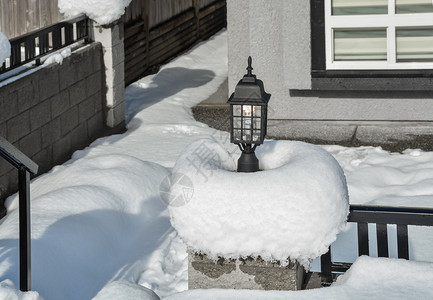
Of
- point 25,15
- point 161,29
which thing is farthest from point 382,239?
point 161,29

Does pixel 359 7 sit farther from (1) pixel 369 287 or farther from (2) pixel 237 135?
(1) pixel 369 287

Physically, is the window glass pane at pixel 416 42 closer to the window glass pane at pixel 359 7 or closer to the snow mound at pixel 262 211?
the window glass pane at pixel 359 7

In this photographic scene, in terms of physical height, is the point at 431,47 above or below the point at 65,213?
above

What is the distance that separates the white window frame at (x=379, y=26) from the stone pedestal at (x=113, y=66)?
2.43 meters

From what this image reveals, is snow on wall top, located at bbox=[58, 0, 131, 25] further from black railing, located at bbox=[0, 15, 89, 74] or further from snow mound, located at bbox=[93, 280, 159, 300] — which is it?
snow mound, located at bbox=[93, 280, 159, 300]

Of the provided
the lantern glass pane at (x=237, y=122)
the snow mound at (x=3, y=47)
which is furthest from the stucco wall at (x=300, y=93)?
the lantern glass pane at (x=237, y=122)

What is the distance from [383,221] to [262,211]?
2.71 feet

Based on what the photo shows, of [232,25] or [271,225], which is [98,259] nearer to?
[271,225]

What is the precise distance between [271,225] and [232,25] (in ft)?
19.0

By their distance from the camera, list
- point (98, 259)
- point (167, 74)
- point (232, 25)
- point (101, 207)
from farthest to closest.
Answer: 1. point (167, 74)
2. point (232, 25)
3. point (101, 207)
4. point (98, 259)

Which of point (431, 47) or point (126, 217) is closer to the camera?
point (126, 217)

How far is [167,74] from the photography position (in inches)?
499

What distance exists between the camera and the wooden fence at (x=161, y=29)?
12.1m

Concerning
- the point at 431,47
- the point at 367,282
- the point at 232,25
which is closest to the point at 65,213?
A: the point at 367,282
